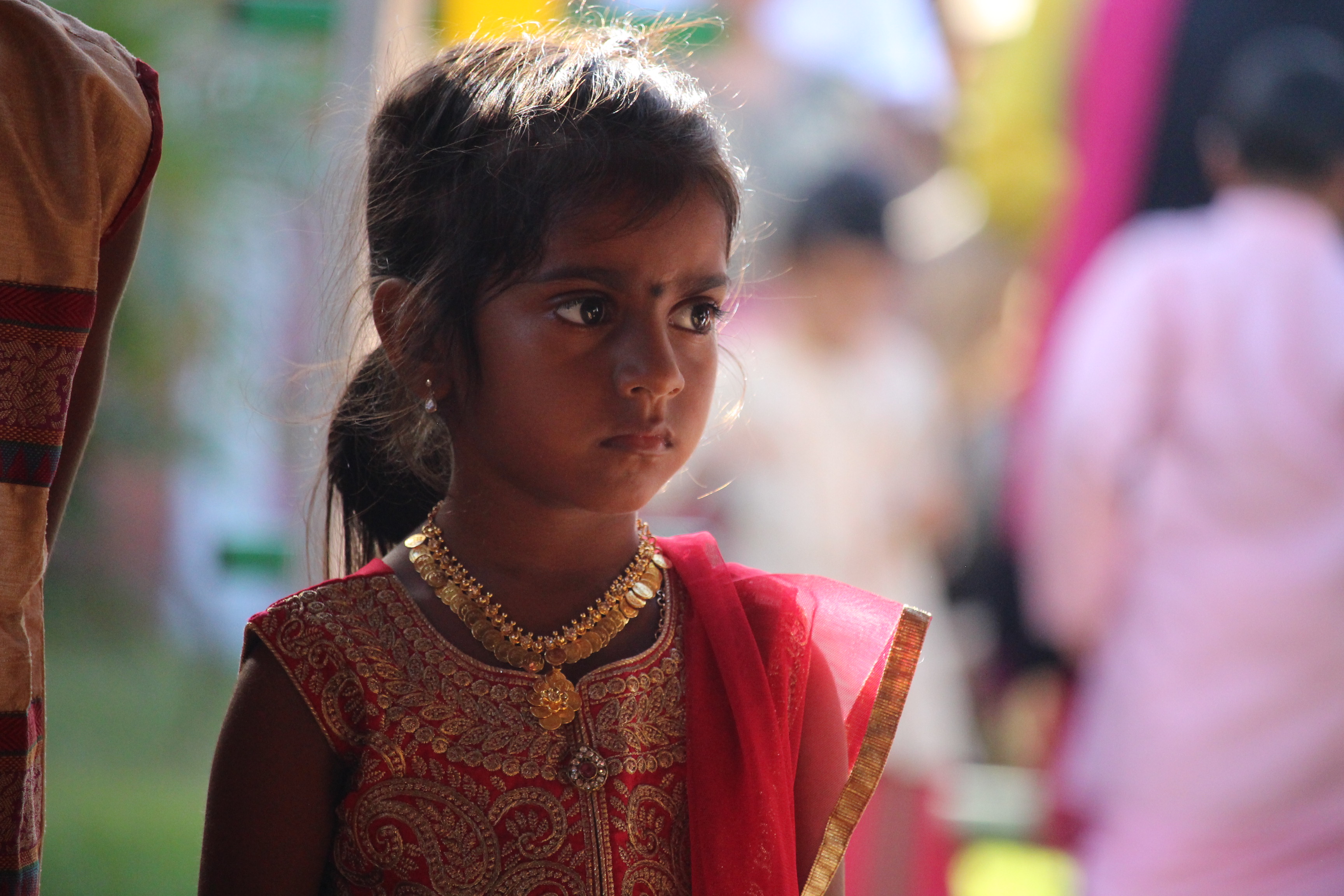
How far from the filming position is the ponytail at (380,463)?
113 centimetres

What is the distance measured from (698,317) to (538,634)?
10.8 inches

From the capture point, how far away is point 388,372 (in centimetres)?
112

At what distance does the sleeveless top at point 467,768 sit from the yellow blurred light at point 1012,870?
2846 mm

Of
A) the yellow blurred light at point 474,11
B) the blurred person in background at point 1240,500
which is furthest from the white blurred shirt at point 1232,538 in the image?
the yellow blurred light at point 474,11

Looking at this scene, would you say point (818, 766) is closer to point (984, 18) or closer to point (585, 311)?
point (585, 311)

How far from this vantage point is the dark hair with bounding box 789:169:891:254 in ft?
10.0

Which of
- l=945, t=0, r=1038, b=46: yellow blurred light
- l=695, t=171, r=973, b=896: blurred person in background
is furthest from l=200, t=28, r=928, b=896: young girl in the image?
l=945, t=0, r=1038, b=46: yellow blurred light

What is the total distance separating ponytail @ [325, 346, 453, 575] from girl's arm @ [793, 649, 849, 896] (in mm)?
375

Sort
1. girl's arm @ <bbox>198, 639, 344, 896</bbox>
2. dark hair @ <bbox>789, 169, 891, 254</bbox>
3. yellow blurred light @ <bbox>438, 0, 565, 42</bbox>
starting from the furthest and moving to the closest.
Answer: dark hair @ <bbox>789, 169, 891, 254</bbox> → yellow blurred light @ <bbox>438, 0, 565, 42</bbox> → girl's arm @ <bbox>198, 639, 344, 896</bbox>

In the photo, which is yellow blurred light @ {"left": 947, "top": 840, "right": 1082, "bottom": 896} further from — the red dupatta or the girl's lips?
the girl's lips

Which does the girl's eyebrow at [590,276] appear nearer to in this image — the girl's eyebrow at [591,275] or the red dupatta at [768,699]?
the girl's eyebrow at [591,275]

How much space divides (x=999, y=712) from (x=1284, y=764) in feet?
4.27

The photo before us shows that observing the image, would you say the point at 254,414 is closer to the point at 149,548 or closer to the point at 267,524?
the point at 267,524

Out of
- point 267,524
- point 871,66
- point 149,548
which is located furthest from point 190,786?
point 871,66
